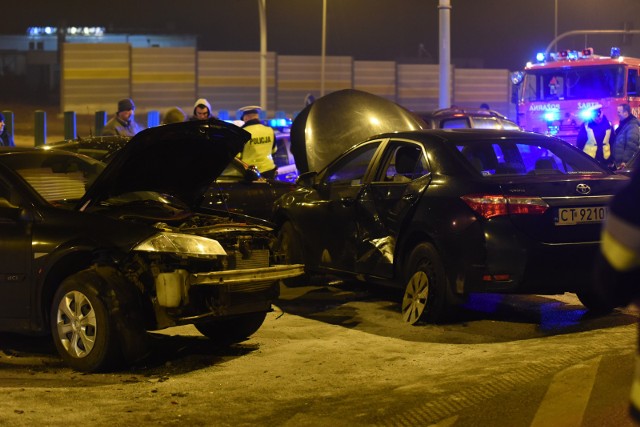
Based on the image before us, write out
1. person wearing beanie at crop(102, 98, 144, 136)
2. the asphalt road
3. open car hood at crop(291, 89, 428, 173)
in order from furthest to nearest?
person wearing beanie at crop(102, 98, 144, 136) < open car hood at crop(291, 89, 428, 173) < the asphalt road

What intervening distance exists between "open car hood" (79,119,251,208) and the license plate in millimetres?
2342

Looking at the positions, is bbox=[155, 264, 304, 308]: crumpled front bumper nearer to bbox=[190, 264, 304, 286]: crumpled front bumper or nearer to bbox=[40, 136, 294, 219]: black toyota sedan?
bbox=[190, 264, 304, 286]: crumpled front bumper

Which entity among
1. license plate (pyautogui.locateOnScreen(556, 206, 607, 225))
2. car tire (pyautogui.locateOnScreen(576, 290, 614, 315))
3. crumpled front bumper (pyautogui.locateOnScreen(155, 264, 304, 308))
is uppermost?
license plate (pyautogui.locateOnScreen(556, 206, 607, 225))

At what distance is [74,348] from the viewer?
6367 mm

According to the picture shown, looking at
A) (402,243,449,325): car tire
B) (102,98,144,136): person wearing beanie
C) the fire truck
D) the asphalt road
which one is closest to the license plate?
the asphalt road

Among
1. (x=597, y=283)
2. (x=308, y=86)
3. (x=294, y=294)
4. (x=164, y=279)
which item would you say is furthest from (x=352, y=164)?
(x=308, y=86)

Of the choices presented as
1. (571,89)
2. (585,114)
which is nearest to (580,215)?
(585,114)

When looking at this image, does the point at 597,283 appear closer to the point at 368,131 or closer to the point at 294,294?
the point at 294,294

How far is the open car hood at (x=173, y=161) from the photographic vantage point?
21.8 ft

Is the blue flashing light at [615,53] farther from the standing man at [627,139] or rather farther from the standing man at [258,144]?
the standing man at [258,144]

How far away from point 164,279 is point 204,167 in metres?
1.56

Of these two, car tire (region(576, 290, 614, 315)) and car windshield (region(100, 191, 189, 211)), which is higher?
car windshield (region(100, 191, 189, 211))

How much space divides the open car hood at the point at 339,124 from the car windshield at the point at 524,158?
14.1ft

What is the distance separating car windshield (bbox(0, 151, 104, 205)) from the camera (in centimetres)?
720
